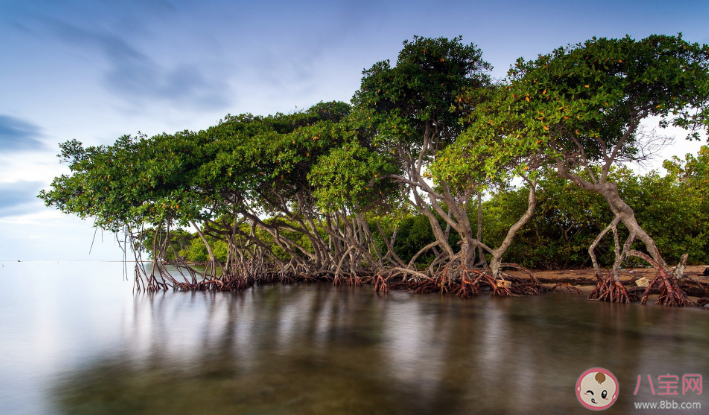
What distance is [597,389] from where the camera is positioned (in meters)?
4.73

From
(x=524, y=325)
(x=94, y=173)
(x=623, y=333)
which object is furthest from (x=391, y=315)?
(x=94, y=173)

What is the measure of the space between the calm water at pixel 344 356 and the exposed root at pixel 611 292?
23.9 inches

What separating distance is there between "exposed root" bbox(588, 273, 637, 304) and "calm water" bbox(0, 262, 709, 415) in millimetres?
608

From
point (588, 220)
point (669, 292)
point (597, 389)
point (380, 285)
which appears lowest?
point (597, 389)

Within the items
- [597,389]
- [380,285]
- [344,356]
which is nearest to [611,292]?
[380,285]

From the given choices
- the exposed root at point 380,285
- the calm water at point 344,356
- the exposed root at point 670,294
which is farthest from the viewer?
the exposed root at point 380,285

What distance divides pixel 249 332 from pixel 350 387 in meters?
3.94

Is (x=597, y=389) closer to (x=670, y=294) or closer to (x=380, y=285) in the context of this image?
(x=670, y=294)

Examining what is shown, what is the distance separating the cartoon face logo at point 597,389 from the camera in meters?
4.30

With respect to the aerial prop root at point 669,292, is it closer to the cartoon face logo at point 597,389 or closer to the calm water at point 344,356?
the calm water at point 344,356

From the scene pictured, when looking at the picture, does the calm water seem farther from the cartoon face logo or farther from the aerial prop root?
the aerial prop root

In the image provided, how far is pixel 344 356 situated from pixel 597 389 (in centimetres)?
332

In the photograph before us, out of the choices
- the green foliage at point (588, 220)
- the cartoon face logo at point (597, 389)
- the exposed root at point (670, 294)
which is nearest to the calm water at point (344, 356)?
the cartoon face logo at point (597, 389)

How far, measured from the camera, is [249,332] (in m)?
8.05
